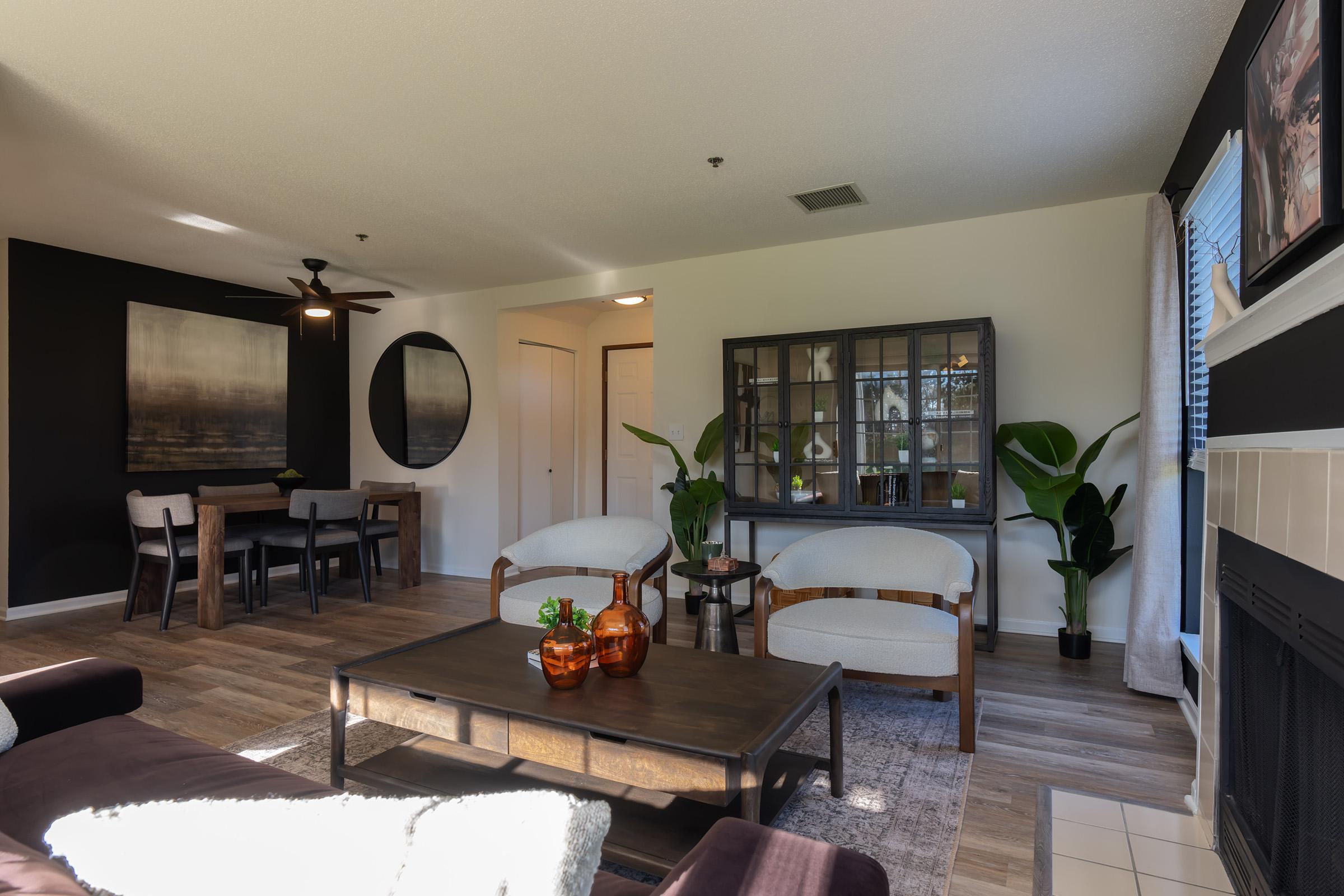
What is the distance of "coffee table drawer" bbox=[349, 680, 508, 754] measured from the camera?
1.95 metres

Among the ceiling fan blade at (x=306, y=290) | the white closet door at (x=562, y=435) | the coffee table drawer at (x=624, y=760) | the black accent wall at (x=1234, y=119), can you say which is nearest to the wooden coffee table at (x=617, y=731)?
the coffee table drawer at (x=624, y=760)

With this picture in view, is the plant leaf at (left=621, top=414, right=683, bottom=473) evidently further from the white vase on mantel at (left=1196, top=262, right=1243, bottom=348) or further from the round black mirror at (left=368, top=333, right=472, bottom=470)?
the white vase on mantel at (left=1196, top=262, right=1243, bottom=348)

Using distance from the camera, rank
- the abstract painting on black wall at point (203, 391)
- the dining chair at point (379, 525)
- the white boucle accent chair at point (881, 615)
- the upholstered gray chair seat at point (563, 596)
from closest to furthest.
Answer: the white boucle accent chair at point (881, 615) → the upholstered gray chair seat at point (563, 596) → the abstract painting on black wall at point (203, 391) → the dining chair at point (379, 525)

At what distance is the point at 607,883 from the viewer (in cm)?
107

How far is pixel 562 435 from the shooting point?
24.2 feet

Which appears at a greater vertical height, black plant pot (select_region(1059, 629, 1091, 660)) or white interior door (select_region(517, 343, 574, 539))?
white interior door (select_region(517, 343, 574, 539))

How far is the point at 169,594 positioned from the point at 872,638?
13.9 feet

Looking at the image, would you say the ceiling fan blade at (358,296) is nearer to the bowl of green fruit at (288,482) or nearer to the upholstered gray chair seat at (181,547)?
the bowl of green fruit at (288,482)

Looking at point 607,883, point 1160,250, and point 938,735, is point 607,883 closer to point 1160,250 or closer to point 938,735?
point 938,735

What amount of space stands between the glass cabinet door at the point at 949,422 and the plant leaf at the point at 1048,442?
0.72 feet

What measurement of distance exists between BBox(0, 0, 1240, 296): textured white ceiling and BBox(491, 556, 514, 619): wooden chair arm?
193 cm

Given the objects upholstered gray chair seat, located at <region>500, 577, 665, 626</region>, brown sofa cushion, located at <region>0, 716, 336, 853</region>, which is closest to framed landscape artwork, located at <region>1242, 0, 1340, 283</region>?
brown sofa cushion, located at <region>0, 716, 336, 853</region>

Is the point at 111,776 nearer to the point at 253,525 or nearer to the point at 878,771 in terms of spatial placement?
the point at 878,771

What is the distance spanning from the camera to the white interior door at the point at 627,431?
7.34 meters
